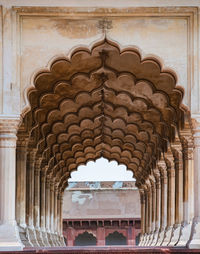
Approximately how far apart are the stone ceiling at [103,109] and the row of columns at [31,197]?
0.50 m

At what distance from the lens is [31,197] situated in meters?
20.6

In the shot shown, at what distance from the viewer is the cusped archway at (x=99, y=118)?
1739cm

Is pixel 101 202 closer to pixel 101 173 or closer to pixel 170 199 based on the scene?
pixel 101 173

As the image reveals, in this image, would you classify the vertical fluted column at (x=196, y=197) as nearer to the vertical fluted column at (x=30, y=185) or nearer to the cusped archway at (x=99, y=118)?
the cusped archway at (x=99, y=118)

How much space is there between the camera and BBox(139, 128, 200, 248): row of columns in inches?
559

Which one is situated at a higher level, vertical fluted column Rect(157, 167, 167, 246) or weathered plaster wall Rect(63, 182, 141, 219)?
vertical fluted column Rect(157, 167, 167, 246)

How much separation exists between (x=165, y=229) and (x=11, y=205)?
10563 millimetres

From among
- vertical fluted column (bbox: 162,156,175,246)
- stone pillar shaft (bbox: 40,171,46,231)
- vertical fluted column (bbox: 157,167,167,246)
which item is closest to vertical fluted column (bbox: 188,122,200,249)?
vertical fluted column (bbox: 162,156,175,246)

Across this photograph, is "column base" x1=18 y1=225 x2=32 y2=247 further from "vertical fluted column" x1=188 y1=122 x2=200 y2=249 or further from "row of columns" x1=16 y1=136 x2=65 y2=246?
"vertical fluted column" x1=188 y1=122 x2=200 y2=249

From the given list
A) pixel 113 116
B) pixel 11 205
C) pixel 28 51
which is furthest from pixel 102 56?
pixel 113 116

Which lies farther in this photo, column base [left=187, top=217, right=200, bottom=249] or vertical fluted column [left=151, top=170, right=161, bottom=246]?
vertical fluted column [left=151, top=170, right=161, bottom=246]

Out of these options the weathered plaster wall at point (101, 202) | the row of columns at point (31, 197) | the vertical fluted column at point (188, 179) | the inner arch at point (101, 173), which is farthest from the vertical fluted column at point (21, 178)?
the inner arch at point (101, 173)

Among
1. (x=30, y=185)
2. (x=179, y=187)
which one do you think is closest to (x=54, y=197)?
(x=30, y=185)

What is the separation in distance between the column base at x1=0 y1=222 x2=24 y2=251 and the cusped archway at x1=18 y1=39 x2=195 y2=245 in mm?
2999
